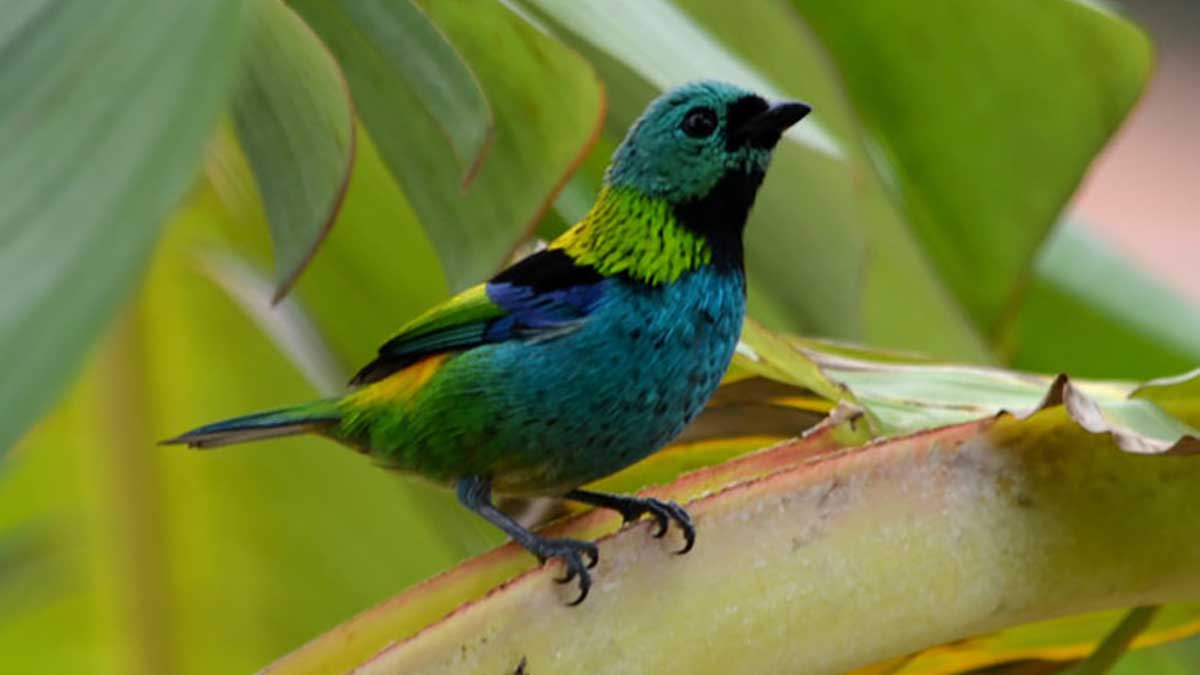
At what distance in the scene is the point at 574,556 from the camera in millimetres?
762

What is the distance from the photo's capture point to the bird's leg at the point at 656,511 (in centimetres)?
75

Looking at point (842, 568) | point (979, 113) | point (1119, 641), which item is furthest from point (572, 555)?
point (979, 113)

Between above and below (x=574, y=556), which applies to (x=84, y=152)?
above

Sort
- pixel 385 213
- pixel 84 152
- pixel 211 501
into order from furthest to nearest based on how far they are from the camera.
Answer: pixel 211 501 → pixel 385 213 → pixel 84 152

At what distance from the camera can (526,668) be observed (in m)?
0.71

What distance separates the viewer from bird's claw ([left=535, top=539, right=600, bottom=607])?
→ 28.5 inches

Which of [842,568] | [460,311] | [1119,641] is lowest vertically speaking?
[1119,641]

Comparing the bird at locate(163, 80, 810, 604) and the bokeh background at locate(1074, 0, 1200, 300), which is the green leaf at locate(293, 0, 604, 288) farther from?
the bokeh background at locate(1074, 0, 1200, 300)

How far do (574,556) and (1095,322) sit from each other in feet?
3.41

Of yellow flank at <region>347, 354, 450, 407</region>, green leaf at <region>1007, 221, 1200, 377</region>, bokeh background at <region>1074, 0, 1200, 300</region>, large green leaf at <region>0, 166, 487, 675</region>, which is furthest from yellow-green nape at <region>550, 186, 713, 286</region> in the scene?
bokeh background at <region>1074, 0, 1200, 300</region>

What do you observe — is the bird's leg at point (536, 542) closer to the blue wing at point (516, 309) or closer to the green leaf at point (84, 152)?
the blue wing at point (516, 309)

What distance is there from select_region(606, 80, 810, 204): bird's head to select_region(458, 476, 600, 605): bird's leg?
191mm

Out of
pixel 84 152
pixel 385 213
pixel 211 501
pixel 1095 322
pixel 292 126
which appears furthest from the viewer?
pixel 1095 322

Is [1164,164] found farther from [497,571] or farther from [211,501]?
[497,571]
